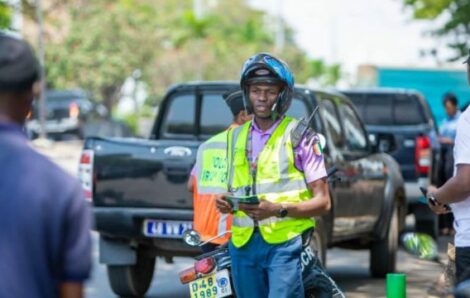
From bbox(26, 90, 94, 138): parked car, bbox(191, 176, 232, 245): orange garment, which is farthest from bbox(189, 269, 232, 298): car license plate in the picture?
bbox(26, 90, 94, 138): parked car

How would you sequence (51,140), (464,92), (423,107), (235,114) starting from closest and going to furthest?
(235,114) → (423,107) → (464,92) → (51,140)

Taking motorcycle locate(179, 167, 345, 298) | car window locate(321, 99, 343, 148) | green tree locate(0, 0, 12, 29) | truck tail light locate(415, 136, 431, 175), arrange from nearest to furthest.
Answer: motorcycle locate(179, 167, 345, 298)
car window locate(321, 99, 343, 148)
green tree locate(0, 0, 12, 29)
truck tail light locate(415, 136, 431, 175)

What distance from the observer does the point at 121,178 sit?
1051cm

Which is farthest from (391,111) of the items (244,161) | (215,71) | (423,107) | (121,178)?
(215,71)

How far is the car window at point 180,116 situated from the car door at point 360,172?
52.4 inches

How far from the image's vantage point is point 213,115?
452 inches

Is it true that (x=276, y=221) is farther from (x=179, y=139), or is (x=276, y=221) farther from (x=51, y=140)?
(x=51, y=140)

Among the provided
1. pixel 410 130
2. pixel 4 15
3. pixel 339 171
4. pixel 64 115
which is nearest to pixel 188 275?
pixel 339 171

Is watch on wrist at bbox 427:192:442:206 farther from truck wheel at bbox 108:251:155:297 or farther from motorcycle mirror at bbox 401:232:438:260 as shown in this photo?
truck wheel at bbox 108:251:155:297

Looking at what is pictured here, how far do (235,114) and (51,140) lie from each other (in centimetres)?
3275

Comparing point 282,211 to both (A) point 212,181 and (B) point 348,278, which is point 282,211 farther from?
(B) point 348,278

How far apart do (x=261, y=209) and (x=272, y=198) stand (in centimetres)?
17

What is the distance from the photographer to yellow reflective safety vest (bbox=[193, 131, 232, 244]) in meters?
7.88

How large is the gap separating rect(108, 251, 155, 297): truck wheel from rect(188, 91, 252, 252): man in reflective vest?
240cm
